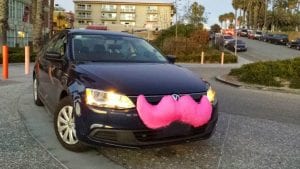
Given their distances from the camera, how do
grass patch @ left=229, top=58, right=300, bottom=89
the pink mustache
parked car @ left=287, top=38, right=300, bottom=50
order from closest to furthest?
the pink mustache, grass patch @ left=229, top=58, right=300, bottom=89, parked car @ left=287, top=38, right=300, bottom=50

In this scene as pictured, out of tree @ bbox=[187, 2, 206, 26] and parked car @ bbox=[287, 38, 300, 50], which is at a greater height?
tree @ bbox=[187, 2, 206, 26]

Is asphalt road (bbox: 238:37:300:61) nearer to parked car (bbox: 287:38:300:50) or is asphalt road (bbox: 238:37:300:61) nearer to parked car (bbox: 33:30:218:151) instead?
parked car (bbox: 287:38:300:50)

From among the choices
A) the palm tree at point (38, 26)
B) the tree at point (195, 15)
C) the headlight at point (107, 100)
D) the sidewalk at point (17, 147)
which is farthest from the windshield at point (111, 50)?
the tree at point (195, 15)

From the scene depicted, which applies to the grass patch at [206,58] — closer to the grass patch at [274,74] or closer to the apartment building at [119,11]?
the grass patch at [274,74]

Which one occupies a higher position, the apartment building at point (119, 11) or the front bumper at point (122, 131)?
the apartment building at point (119, 11)

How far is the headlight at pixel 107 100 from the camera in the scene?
5035 millimetres

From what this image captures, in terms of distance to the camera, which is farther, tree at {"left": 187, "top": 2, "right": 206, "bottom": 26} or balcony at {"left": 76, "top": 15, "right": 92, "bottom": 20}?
balcony at {"left": 76, "top": 15, "right": 92, "bottom": 20}

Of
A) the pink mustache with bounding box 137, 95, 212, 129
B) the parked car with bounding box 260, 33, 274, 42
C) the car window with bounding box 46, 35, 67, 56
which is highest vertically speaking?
the parked car with bounding box 260, 33, 274, 42

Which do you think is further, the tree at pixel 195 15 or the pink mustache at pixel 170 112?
the tree at pixel 195 15

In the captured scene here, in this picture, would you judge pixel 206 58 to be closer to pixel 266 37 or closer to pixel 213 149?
pixel 213 149

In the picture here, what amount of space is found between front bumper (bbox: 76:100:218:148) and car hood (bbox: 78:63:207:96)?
294 mm

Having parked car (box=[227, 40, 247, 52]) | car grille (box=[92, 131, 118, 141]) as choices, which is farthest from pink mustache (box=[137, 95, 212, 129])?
parked car (box=[227, 40, 247, 52])

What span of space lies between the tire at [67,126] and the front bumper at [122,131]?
0.33m

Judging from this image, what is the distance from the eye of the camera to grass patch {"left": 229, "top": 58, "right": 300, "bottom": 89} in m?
14.4
